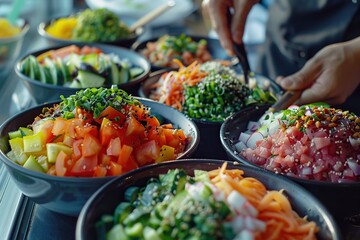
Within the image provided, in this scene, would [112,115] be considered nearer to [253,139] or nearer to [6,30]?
[253,139]

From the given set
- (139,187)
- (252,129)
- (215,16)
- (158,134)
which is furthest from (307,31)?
(139,187)

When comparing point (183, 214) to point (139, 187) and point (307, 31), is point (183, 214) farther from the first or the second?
point (307, 31)

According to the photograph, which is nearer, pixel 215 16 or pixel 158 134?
pixel 158 134

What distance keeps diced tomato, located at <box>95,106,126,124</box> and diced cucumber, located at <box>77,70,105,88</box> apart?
22.3 inches

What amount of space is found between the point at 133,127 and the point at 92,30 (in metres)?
1.38

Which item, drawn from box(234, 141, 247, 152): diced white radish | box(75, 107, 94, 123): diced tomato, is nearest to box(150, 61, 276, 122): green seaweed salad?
box(234, 141, 247, 152): diced white radish

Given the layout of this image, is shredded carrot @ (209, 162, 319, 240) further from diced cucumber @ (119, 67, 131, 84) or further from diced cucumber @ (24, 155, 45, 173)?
diced cucumber @ (119, 67, 131, 84)

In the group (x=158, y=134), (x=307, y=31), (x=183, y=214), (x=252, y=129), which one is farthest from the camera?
(x=307, y=31)

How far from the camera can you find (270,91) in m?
2.14

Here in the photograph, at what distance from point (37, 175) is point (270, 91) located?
118 cm

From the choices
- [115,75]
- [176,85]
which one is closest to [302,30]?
[176,85]

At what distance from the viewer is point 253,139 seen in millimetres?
1661

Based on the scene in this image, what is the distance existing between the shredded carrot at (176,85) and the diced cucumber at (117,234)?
33.7 inches

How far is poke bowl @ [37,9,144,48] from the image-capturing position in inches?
104
